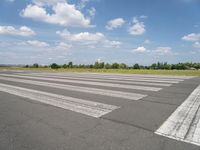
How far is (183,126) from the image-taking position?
405 centimetres

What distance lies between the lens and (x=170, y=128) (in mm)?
3932

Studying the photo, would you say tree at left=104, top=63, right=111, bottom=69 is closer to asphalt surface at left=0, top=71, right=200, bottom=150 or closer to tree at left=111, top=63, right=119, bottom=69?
tree at left=111, top=63, right=119, bottom=69

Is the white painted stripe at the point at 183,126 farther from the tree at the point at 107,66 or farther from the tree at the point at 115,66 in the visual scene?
the tree at the point at 115,66

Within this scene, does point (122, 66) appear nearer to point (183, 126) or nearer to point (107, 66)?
point (107, 66)

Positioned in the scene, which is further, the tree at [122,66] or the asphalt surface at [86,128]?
the tree at [122,66]

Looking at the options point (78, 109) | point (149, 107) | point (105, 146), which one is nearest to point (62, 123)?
point (78, 109)

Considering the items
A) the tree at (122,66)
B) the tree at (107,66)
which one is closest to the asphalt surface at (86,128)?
the tree at (107,66)

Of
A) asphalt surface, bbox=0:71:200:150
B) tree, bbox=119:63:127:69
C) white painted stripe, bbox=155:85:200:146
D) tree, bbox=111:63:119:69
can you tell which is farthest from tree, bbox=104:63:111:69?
white painted stripe, bbox=155:85:200:146

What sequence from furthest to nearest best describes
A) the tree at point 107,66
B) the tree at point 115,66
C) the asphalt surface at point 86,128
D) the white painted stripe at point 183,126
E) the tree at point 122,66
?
the tree at point 115,66
the tree at point 107,66
the tree at point 122,66
the white painted stripe at point 183,126
the asphalt surface at point 86,128

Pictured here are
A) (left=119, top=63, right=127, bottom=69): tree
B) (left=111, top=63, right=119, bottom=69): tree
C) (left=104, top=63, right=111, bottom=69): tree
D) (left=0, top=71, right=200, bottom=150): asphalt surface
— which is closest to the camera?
(left=0, top=71, right=200, bottom=150): asphalt surface

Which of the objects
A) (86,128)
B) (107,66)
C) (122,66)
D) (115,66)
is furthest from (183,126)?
(107,66)

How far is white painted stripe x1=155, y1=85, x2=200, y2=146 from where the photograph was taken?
11.3ft

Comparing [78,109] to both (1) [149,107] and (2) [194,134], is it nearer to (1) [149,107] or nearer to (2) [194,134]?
(1) [149,107]

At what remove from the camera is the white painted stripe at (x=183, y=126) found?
3.44m
